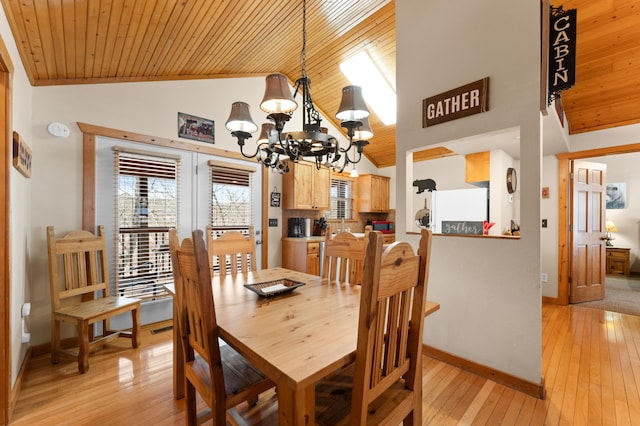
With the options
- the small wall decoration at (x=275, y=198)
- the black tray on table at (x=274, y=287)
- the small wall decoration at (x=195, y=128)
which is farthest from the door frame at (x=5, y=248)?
the small wall decoration at (x=275, y=198)

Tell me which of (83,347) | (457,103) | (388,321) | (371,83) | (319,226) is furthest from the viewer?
(319,226)

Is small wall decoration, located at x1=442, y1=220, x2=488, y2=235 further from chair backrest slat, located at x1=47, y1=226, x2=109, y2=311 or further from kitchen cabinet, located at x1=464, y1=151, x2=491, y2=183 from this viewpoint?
chair backrest slat, located at x1=47, y1=226, x2=109, y2=311

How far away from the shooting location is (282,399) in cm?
92

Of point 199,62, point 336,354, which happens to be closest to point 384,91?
point 199,62

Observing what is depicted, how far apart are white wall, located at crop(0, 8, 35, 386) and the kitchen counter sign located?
9.69 feet

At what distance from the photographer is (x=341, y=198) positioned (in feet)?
18.6

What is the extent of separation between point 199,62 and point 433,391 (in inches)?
156

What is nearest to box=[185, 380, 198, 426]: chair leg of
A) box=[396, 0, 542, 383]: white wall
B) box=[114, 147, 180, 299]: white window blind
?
box=[396, 0, 542, 383]: white wall

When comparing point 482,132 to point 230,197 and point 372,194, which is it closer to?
point 230,197

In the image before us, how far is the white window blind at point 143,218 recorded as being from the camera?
2959mm

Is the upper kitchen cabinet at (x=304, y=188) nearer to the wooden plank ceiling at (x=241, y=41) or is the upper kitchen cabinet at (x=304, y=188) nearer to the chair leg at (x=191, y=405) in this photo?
the wooden plank ceiling at (x=241, y=41)

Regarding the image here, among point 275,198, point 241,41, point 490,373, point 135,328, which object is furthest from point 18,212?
point 490,373

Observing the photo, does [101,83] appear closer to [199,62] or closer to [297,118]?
[199,62]

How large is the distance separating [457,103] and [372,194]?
11.4 feet
